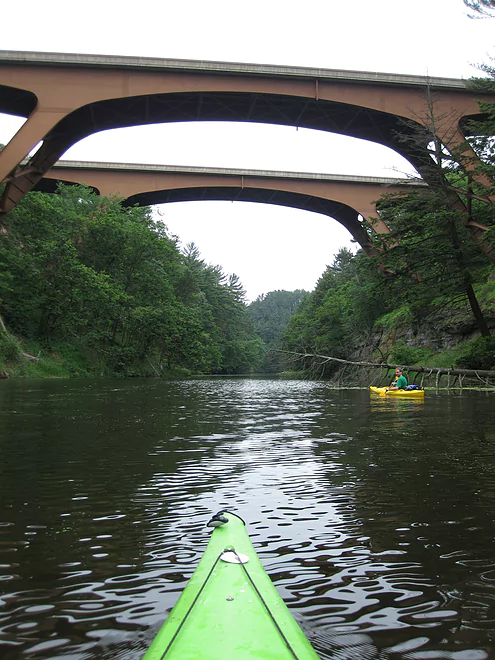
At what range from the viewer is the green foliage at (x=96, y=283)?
31.0m

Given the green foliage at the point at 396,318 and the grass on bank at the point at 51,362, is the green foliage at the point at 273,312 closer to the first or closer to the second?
the green foliage at the point at 396,318

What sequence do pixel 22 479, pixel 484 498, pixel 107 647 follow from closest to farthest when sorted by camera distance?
1. pixel 107 647
2. pixel 484 498
3. pixel 22 479

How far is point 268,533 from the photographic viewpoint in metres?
3.96

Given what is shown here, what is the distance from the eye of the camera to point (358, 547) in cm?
368

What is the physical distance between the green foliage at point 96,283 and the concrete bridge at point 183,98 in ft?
19.8

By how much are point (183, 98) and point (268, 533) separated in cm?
2700

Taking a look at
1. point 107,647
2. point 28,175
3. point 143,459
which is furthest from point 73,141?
point 107,647

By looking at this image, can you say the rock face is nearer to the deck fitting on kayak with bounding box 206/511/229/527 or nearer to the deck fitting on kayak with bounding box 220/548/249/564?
the deck fitting on kayak with bounding box 206/511/229/527

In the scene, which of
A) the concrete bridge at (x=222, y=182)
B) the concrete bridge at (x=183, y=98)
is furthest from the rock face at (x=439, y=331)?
the concrete bridge at (x=183, y=98)

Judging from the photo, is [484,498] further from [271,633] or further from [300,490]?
[271,633]

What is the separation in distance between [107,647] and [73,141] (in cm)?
2981

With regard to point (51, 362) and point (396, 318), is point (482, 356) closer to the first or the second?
point (396, 318)

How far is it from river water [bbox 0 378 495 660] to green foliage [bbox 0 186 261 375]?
2162 centimetres

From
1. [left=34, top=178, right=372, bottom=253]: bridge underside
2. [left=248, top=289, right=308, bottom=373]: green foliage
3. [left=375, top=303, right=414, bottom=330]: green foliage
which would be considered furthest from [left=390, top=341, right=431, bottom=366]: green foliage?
[left=248, top=289, right=308, bottom=373]: green foliage
